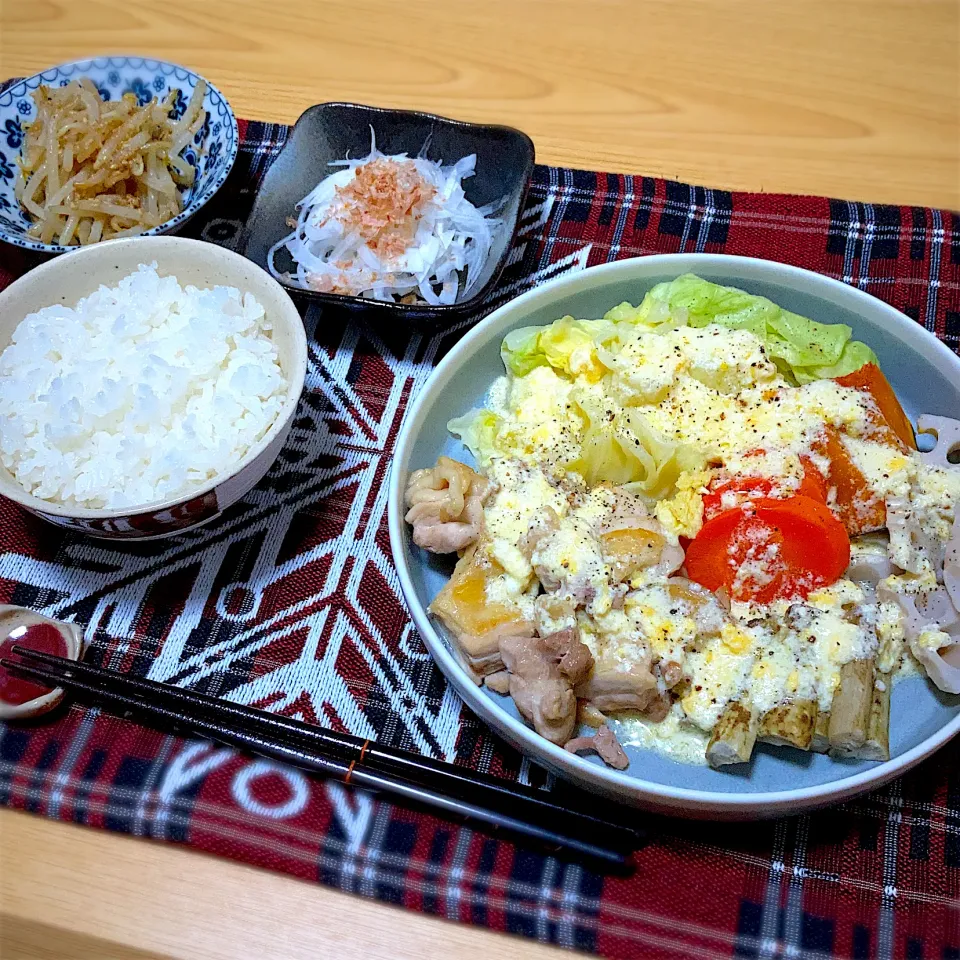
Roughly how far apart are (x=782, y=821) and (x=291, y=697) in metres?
0.92

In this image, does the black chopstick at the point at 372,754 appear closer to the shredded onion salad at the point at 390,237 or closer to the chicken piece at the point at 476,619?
the chicken piece at the point at 476,619

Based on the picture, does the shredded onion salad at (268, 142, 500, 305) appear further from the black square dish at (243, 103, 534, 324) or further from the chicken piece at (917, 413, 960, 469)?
the chicken piece at (917, 413, 960, 469)

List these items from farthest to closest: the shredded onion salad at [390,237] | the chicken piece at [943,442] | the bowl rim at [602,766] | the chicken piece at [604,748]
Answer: the shredded onion salad at [390,237]
the chicken piece at [943,442]
the chicken piece at [604,748]
the bowl rim at [602,766]

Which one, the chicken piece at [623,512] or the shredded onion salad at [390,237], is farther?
the shredded onion salad at [390,237]

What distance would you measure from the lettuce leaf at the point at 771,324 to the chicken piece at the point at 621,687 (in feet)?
2.47

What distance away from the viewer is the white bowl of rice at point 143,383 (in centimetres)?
175

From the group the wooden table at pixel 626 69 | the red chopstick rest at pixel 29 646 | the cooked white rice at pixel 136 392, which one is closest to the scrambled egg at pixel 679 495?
the cooked white rice at pixel 136 392

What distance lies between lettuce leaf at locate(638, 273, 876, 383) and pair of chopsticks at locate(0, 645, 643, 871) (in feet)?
3.22

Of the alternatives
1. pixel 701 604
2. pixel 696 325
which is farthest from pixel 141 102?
pixel 701 604

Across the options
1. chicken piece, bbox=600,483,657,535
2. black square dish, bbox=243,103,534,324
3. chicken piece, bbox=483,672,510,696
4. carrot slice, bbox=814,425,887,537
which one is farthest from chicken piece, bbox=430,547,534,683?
black square dish, bbox=243,103,534,324

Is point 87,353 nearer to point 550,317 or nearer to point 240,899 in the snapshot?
point 550,317

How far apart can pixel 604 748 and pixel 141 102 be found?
2104 mm

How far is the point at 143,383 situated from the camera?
1.84 metres

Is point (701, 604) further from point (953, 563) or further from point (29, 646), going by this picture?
point (29, 646)
